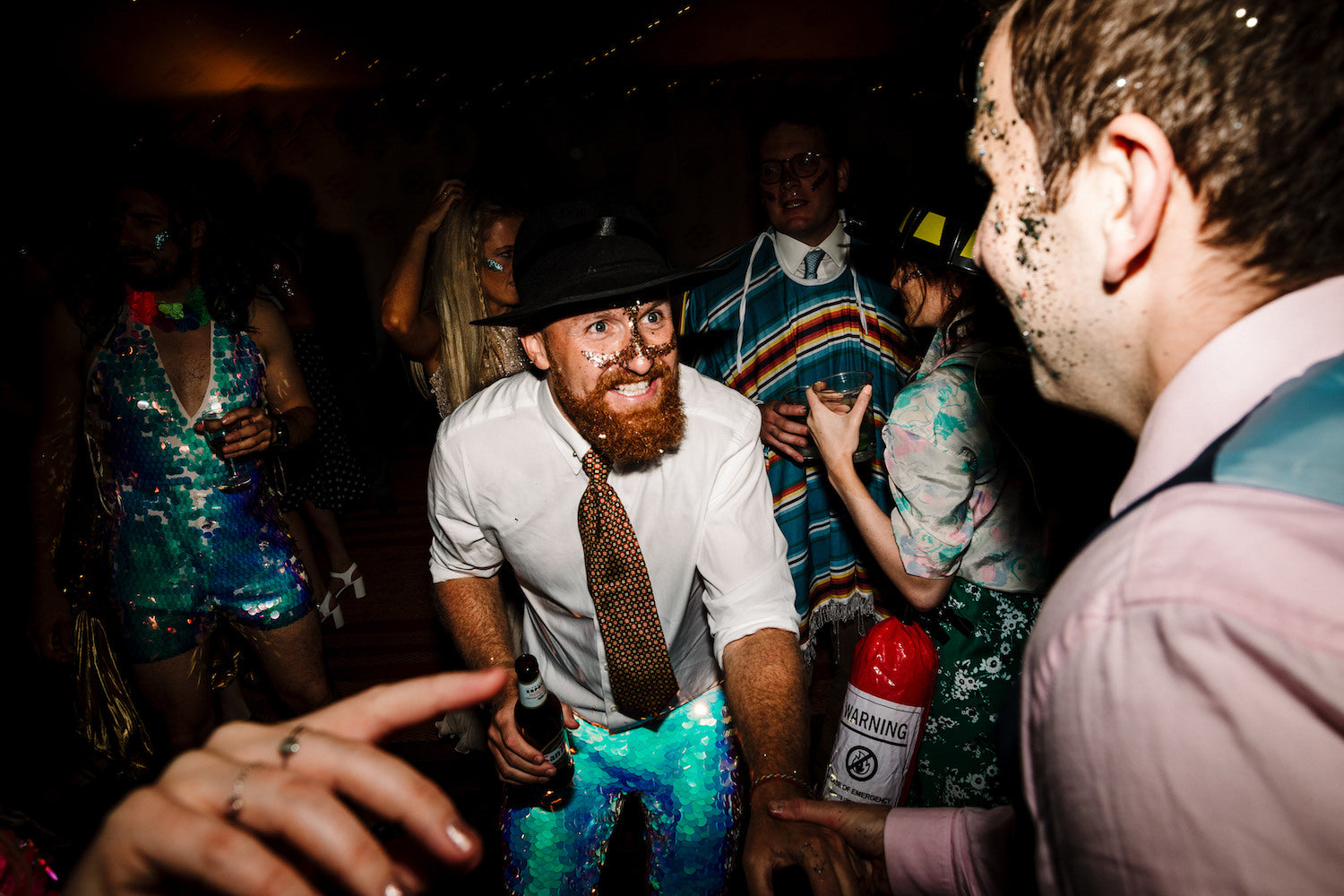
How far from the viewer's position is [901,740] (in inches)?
69.5

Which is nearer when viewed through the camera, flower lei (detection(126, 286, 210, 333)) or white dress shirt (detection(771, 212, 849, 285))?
flower lei (detection(126, 286, 210, 333))

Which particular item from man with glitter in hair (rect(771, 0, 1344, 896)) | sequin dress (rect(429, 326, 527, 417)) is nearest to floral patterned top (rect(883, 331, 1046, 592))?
man with glitter in hair (rect(771, 0, 1344, 896))

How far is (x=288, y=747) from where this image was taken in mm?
683

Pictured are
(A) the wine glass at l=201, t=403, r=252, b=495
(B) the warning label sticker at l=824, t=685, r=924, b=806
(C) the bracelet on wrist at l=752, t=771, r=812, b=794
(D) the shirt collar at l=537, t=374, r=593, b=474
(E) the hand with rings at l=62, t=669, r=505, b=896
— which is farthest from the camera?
(A) the wine glass at l=201, t=403, r=252, b=495

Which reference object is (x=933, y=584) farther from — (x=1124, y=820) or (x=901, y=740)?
(x=1124, y=820)

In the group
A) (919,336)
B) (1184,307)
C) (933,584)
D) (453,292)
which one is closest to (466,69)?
(453,292)

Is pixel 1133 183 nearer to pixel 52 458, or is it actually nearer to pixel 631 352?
pixel 631 352

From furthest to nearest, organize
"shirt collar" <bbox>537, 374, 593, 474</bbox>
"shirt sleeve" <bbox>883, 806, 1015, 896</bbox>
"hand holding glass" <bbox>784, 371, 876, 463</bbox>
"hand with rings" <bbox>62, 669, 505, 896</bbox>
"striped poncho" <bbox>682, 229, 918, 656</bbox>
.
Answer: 1. "striped poncho" <bbox>682, 229, 918, 656</bbox>
2. "hand holding glass" <bbox>784, 371, 876, 463</bbox>
3. "shirt collar" <bbox>537, 374, 593, 474</bbox>
4. "shirt sleeve" <bbox>883, 806, 1015, 896</bbox>
5. "hand with rings" <bbox>62, 669, 505, 896</bbox>

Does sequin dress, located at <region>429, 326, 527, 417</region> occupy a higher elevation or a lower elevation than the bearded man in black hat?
higher

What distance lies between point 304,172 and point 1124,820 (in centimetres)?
946

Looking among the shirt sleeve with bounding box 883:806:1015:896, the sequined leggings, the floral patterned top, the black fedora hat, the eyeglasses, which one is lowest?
the sequined leggings

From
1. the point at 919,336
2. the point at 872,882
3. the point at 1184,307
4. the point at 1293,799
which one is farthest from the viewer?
the point at 919,336

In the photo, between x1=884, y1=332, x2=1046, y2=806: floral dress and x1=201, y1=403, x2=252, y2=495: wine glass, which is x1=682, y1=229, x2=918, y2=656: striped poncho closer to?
x1=884, y1=332, x2=1046, y2=806: floral dress

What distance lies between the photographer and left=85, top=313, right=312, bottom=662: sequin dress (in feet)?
7.47
